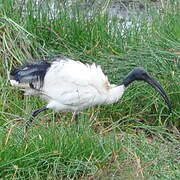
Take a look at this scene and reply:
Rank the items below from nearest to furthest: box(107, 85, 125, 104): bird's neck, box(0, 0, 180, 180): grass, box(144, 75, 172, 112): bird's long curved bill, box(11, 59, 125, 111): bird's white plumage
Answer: box(0, 0, 180, 180): grass → box(11, 59, 125, 111): bird's white plumage → box(107, 85, 125, 104): bird's neck → box(144, 75, 172, 112): bird's long curved bill

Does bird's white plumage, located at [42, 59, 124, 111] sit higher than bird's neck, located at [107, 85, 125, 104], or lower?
higher

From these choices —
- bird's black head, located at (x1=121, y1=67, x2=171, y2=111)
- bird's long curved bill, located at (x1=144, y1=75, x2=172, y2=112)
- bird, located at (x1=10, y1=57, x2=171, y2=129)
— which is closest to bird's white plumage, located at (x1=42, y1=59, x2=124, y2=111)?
bird, located at (x1=10, y1=57, x2=171, y2=129)

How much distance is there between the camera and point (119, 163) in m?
4.24

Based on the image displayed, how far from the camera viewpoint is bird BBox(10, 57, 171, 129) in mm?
4910

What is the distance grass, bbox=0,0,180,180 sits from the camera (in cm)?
424

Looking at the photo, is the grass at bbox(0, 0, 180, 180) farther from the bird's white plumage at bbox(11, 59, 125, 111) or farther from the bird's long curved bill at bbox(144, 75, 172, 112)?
the bird's long curved bill at bbox(144, 75, 172, 112)

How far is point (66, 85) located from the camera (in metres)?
4.92

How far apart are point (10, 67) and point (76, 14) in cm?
90

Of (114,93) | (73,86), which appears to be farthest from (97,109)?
(73,86)

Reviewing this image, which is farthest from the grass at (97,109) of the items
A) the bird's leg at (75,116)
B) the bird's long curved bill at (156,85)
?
the bird's long curved bill at (156,85)

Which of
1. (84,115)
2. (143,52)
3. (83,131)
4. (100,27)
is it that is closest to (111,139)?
(83,131)

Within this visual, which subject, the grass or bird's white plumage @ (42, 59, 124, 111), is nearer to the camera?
the grass

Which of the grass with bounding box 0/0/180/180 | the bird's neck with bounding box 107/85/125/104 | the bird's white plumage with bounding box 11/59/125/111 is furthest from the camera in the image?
the bird's neck with bounding box 107/85/125/104

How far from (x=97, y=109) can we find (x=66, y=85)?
0.64m
